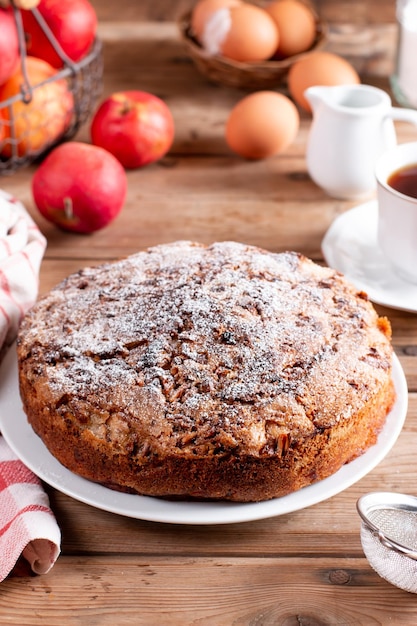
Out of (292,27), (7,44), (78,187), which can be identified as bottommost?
(78,187)

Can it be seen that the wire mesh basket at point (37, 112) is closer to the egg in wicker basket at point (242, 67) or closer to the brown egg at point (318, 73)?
the egg in wicker basket at point (242, 67)

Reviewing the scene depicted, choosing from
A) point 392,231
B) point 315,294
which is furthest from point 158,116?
point 315,294

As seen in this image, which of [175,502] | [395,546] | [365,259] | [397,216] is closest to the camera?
[395,546]

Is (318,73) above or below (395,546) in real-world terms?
above

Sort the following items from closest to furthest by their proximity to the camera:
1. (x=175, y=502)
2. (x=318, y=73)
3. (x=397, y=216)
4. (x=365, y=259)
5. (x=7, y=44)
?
1. (x=175, y=502)
2. (x=397, y=216)
3. (x=365, y=259)
4. (x=7, y=44)
5. (x=318, y=73)

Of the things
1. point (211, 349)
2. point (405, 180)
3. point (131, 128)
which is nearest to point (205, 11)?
point (131, 128)

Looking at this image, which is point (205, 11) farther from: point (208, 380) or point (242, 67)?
point (208, 380)

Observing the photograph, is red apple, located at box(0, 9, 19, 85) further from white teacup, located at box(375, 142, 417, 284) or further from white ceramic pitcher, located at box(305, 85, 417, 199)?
white teacup, located at box(375, 142, 417, 284)
